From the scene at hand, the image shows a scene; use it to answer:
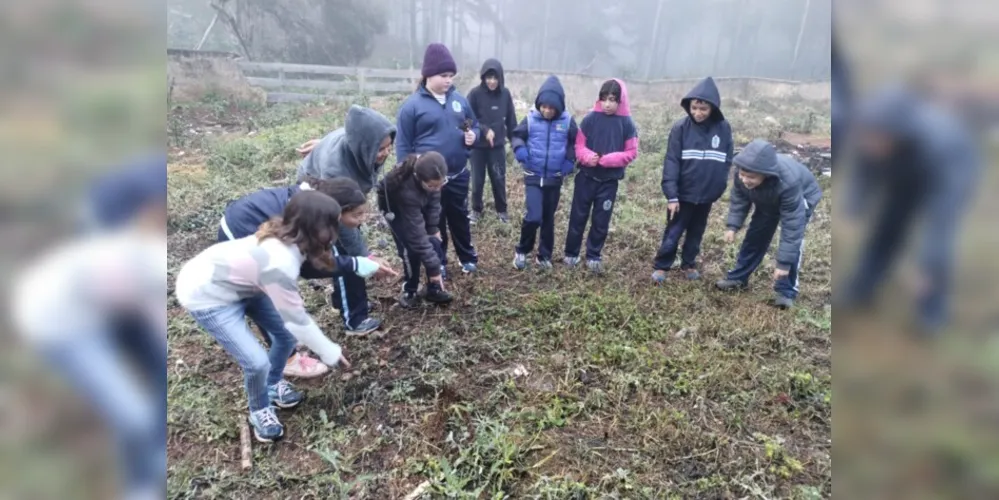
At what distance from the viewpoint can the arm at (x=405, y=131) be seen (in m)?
4.09

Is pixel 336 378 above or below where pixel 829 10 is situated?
below

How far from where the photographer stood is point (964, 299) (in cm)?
52

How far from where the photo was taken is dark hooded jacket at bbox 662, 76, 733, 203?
13.4ft

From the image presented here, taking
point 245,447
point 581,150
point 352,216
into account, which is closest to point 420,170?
point 352,216

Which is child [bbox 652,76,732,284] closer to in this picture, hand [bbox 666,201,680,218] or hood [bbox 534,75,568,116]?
hand [bbox 666,201,680,218]

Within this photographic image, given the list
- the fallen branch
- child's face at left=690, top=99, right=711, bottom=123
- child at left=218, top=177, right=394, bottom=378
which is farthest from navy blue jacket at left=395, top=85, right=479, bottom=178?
the fallen branch

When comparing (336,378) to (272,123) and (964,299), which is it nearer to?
(964,299)

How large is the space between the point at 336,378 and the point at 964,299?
3.18m

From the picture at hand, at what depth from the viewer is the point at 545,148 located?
4.40 meters

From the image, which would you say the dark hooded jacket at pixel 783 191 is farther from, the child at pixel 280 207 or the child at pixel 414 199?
the child at pixel 280 207

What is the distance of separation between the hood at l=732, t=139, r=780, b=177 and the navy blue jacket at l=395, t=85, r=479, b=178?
6.70ft

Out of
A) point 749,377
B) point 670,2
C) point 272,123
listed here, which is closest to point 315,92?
point 272,123

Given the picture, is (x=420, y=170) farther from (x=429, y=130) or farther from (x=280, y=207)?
(x=280, y=207)

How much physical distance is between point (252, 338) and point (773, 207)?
355 cm
